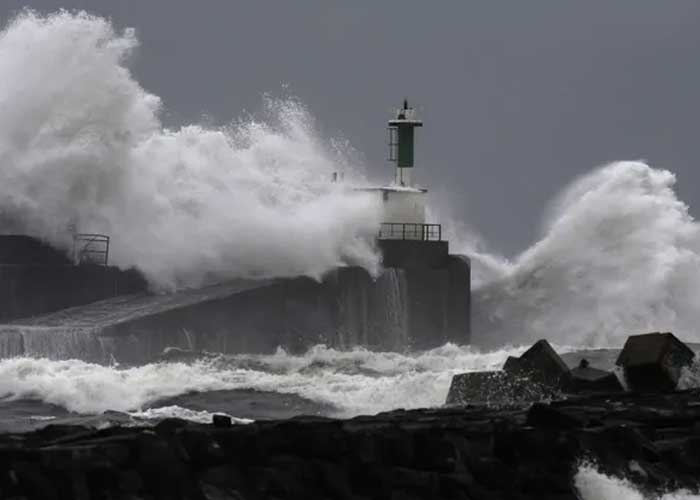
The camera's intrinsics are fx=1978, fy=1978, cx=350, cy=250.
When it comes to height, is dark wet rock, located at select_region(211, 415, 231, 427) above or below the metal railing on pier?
below

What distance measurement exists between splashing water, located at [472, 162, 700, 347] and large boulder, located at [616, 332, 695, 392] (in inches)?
581

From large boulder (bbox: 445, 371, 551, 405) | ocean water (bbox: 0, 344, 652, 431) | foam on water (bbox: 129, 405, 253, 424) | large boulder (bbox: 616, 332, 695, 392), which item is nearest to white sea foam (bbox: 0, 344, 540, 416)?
ocean water (bbox: 0, 344, 652, 431)

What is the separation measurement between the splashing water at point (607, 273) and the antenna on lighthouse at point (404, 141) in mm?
2440

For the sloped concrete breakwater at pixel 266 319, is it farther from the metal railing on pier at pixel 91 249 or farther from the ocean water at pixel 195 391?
the metal railing on pier at pixel 91 249

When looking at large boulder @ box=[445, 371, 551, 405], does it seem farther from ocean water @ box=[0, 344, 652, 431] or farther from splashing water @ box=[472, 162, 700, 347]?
splashing water @ box=[472, 162, 700, 347]

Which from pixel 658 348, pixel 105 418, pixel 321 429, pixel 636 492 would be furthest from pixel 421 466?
pixel 658 348

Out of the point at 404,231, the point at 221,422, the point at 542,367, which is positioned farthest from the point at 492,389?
the point at 404,231

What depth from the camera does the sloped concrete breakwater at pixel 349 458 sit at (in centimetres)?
1009

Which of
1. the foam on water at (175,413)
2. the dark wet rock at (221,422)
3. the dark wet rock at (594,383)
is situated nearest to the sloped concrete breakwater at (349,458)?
the dark wet rock at (221,422)

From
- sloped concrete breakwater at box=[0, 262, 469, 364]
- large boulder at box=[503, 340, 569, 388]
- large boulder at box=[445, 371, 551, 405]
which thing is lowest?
large boulder at box=[445, 371, 551, 405]

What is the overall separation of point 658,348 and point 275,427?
27.4 feet

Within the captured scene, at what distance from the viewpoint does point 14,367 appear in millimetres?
21266

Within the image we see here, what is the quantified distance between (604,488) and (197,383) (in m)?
9.97

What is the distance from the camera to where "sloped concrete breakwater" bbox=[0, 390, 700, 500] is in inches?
397
